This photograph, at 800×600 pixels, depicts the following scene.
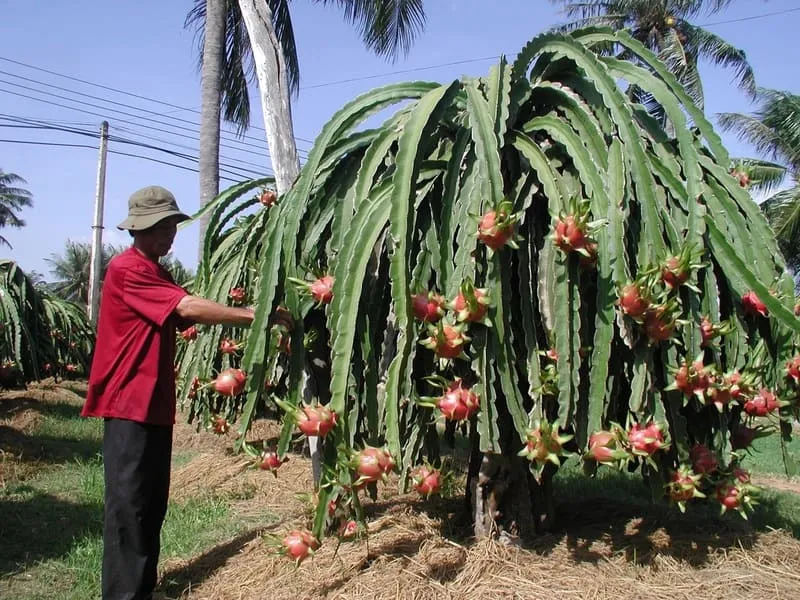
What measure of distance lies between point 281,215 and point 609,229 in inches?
57.4

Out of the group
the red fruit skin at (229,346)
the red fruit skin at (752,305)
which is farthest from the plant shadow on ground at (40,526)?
the red fruit skin at (752,305)

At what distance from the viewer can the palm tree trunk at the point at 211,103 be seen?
900 centimetres

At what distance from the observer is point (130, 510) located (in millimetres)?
3348

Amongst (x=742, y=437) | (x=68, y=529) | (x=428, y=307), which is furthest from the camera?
(x=68, y=529)

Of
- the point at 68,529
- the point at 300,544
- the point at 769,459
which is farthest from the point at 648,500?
the point at 769,459

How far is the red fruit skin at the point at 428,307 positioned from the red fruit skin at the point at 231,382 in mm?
886

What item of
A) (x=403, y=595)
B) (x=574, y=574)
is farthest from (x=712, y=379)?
(x=403, y=595)

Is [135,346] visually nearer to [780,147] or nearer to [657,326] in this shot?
[657,326]

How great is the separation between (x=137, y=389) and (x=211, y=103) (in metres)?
6.74

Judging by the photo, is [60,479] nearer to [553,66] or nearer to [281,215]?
[281,215]

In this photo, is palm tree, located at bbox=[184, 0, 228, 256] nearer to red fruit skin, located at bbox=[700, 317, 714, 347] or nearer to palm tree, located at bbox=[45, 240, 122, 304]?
red fruit skin, located at bbox=[700, 317, 714, 347]

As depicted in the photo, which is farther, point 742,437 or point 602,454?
point 742,437

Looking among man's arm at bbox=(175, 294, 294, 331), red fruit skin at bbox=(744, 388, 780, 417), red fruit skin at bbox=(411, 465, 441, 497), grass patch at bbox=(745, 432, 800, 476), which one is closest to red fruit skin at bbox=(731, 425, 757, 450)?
red fruit skin at bbox=(744, 388, 780, 417)

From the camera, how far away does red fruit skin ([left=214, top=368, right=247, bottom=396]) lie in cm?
297
